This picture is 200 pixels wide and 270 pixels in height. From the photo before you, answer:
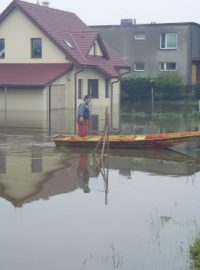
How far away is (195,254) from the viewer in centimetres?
927

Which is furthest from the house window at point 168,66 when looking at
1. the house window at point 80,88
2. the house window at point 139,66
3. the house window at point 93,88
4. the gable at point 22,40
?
the gable at point 22,40

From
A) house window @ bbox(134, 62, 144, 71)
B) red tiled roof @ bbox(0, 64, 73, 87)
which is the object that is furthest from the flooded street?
house window @ bbox(134, 62, 144, 71)

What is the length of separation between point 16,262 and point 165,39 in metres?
47.5

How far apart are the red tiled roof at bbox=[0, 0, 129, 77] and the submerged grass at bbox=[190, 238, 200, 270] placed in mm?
29200

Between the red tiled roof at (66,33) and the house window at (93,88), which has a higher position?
the red tiled roof at (66,33)

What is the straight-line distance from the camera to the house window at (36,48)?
129ft

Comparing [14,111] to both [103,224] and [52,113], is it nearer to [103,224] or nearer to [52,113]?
[52,113]

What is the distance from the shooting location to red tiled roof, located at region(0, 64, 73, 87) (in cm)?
3641

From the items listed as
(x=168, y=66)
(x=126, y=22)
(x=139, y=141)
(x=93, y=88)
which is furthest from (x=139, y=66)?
(x=139, y=141)

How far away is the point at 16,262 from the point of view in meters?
9.33

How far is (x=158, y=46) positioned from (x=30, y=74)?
20562mm

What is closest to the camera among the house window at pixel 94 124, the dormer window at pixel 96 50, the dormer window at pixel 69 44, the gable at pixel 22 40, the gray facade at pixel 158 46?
the house window at pixel 94 124

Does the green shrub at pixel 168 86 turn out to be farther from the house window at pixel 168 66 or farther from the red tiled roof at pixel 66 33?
the red tiled roof at pixel 66 33

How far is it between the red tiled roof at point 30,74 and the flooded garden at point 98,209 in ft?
50.7
